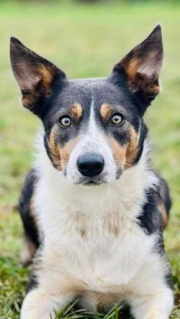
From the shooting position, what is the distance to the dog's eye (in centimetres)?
376

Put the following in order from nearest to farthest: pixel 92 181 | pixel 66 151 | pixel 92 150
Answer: pixel 92 150 → pixel 92 181 → pixel 66 151

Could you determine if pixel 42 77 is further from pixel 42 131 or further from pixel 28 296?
pixel 28 296

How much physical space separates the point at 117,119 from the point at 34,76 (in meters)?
0.63

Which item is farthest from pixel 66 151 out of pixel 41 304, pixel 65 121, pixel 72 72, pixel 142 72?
pixel 72 72

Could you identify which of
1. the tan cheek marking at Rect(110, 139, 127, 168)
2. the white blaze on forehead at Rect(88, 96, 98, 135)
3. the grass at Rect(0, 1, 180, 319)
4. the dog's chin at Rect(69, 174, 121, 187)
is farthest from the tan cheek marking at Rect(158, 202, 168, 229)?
the white blaze on forehead at Rect(88, 96, 98, 135)

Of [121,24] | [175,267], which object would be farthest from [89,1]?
[175,267]

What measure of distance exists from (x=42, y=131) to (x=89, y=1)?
907 inches

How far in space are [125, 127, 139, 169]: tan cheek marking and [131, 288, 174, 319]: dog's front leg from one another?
76 centimetres

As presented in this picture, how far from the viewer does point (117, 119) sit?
3.77 m

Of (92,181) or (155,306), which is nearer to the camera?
(92,181)

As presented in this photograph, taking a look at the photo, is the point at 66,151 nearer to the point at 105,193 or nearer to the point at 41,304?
the point at 105,193

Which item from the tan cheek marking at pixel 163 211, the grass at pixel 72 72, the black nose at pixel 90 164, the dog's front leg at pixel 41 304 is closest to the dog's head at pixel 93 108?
the black nose at pixel 90 164

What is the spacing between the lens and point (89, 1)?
2645cm

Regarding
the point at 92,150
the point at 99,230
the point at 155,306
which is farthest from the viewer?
the point at 99,230
